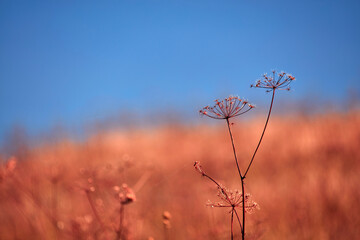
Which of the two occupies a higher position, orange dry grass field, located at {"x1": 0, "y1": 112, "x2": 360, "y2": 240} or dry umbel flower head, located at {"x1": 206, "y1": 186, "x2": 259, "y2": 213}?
dry umbel flower head, located at {"x1": 206, "y1": 186, "x2": 259, "y2": 213}

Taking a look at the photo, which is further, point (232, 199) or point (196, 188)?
point (196, 188)

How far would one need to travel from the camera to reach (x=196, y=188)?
5.12 metres

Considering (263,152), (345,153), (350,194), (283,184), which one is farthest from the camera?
(263,152)

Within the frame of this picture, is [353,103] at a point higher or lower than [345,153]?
higher

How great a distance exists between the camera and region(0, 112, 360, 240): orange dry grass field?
91.7 inches

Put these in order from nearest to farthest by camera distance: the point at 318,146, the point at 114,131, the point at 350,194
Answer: the point at 350,194
the point at 318,146
the point at 114,131

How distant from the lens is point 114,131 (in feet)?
50.6

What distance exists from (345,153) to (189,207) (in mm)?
3624

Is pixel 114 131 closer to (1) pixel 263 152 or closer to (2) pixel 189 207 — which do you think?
(1) pixel 263 152

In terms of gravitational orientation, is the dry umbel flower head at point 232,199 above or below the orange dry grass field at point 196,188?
above

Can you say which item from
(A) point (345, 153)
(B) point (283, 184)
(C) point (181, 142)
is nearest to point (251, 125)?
(C) point (181, 142)

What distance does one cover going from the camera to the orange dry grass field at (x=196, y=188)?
233 cm

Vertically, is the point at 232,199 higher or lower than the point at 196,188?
higher

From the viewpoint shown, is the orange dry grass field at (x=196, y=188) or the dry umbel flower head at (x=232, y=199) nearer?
the dry umbel flower head at (x=232, y=199)
